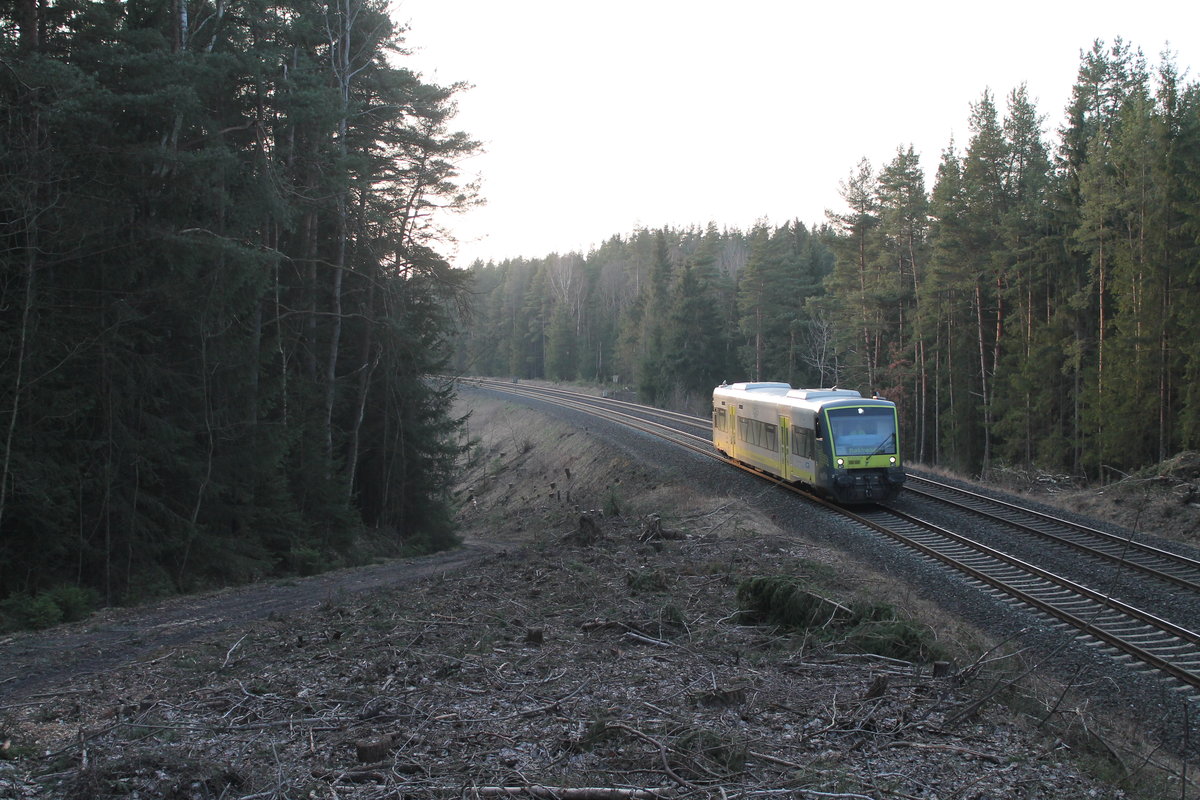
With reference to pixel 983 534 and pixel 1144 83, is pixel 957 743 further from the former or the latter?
pixel 1144 83

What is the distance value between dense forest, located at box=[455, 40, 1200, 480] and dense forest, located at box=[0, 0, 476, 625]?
22.5 ft

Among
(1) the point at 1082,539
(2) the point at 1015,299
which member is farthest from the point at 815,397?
(2) the point at 1015,299

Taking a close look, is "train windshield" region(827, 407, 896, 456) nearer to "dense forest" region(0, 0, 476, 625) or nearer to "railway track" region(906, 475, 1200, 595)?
"railway track" region(906, 475, 1200, 595)

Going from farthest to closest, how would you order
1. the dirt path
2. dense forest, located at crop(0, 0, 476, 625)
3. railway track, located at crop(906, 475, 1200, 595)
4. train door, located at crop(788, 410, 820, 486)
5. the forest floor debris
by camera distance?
train door, located at crop(788, 410, 820, 486)
railway track, located at crop(906, 475, 1200, 595)
dense forest, located at crop(0, 0, 476, 625)
the dirt path
the forest floor debris

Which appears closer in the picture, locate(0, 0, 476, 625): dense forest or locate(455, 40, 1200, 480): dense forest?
locate(0, 0, 476, 625): dense forest

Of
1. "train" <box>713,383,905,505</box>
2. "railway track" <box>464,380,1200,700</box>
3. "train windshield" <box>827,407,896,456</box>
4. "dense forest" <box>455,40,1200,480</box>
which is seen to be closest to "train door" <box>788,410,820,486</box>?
"train" <box>713,383,905,505</box>

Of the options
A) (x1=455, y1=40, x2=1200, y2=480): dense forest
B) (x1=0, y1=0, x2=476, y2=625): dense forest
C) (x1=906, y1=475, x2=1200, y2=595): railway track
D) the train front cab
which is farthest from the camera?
(x1=455, y1=40, x2=1200, y2=480): dense forest

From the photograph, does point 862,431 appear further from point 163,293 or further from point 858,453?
point 163,293

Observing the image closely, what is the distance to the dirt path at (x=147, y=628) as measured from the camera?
760cm

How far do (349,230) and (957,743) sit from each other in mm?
18190

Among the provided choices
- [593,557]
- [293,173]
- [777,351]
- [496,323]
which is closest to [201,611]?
[593,557]

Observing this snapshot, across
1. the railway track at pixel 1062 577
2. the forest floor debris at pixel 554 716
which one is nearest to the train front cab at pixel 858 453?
the railway track at pixel 1062 577

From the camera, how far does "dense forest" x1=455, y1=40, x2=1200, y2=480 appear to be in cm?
2595

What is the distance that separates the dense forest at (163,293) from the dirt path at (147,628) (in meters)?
1.02
